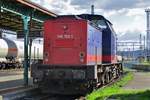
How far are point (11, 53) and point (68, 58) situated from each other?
2813 centimetres

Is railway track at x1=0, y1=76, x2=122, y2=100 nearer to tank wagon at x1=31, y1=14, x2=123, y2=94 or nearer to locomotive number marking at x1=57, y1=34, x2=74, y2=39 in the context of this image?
tank wagon at x1=31, y1=14, x2=123, y2=94

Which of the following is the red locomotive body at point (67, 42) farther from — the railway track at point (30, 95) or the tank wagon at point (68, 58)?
the railway track at point (30, 95)

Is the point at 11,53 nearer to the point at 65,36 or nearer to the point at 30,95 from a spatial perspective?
the point at 30,95

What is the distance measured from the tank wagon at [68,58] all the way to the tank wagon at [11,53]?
2369cm

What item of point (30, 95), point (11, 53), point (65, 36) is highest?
point (65, 36)

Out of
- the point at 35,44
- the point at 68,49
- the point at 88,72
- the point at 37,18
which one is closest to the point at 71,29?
the point at 68,49

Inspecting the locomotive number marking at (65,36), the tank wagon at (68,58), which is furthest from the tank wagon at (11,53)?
the locomotive number marking at (65,36)

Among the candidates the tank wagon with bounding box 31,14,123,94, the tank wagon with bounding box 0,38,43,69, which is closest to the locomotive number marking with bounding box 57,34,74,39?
the tank wagon with bounding box 31,14,123,94

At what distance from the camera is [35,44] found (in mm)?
50625

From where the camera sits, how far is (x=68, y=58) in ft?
57.8

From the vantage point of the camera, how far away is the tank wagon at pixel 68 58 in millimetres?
16766

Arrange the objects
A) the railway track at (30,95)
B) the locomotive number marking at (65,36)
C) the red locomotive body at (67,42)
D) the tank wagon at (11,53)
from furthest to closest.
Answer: the tank wagon at (11,53) < the locomotive number marking at (65,36) < the red locomotive body at (67,42) < the railway track at (30,95)

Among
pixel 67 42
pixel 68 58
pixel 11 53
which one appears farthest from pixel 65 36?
pixel 11 53

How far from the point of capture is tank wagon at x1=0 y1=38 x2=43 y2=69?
42.4 meters
